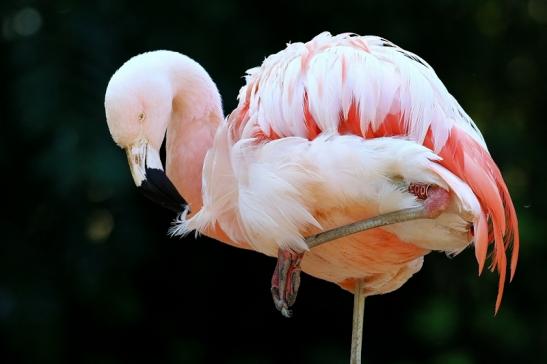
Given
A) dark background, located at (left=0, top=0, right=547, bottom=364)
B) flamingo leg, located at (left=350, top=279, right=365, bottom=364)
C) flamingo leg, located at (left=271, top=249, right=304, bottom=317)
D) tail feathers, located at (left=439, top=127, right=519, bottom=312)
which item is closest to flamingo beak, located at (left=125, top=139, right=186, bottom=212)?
flamingo leg, located at (left=271, top=249, right=304, bottom=317)

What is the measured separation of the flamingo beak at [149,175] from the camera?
269 centimetres

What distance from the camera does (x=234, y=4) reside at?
14.1 feet

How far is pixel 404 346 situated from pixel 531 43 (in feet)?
4.49

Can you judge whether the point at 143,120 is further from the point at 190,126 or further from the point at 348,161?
the point at 348,161

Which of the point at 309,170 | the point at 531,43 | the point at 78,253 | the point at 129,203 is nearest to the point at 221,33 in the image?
the point at 129,203

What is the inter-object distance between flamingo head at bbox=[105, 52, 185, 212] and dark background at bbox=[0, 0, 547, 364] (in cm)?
118

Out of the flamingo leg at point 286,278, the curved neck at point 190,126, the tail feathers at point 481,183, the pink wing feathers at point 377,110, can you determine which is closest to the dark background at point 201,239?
the curved neck at point 190,126

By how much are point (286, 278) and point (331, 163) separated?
0.39 m

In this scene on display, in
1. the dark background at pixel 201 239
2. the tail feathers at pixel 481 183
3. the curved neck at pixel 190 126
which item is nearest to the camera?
the tail feathers at pixel 481 183

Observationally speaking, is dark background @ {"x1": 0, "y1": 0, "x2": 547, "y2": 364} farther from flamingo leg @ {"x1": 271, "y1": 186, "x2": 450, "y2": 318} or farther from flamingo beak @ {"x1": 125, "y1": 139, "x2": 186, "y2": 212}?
flamingo leg @ {"x1": 271, "y1": 186, "x2": 450, "y2": 318}

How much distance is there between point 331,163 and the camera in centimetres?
240

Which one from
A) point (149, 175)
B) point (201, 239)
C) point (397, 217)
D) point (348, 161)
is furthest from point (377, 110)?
point (201, 239)

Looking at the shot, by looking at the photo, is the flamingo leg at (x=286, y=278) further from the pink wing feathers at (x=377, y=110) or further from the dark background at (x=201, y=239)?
the dark background at (x=201, y=239)

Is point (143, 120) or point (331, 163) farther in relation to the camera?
point (143, 120)
